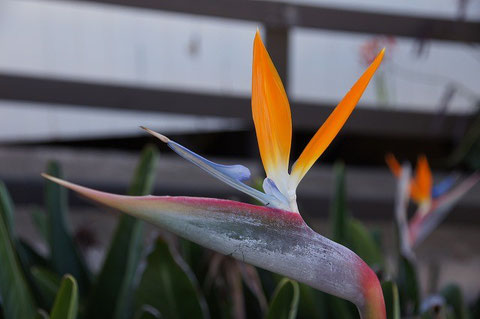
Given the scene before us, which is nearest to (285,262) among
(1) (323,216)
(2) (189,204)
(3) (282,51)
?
(2) (189,204)

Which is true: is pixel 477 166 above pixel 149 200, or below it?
below

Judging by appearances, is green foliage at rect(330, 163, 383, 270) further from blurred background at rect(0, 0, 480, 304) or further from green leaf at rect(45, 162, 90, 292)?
blurred background at rect(0, 0, 480, 304)

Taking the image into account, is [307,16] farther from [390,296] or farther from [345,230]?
[390,296]

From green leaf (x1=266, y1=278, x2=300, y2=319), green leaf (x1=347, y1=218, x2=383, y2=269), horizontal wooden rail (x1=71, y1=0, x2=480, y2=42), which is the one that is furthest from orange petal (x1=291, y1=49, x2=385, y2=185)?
horizontal wooden rail (x1=71, y1=0, x2=480, y2=42)

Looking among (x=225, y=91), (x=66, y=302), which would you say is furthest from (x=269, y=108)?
(x=225, y=91)

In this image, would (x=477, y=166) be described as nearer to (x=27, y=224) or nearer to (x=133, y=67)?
(x=27, y=224)
